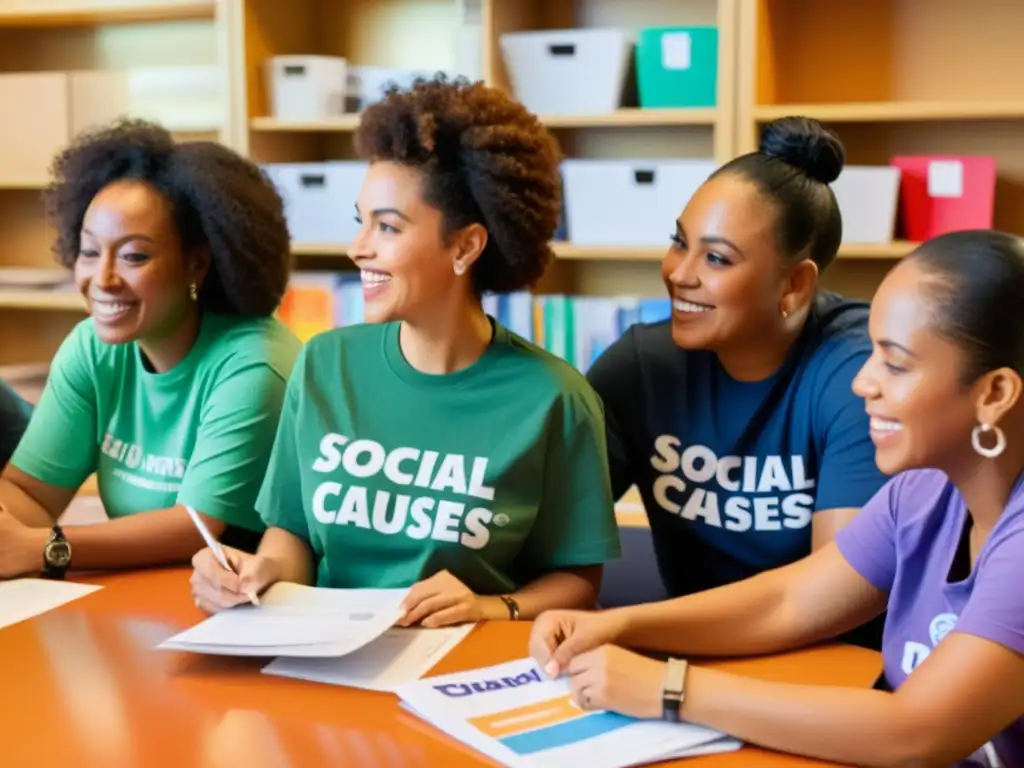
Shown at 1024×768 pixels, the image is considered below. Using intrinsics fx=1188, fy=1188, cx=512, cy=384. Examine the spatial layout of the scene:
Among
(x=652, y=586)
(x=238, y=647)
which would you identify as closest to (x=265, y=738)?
(x=238, y=647)

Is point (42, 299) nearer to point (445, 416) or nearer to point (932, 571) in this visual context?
point (445, 416)

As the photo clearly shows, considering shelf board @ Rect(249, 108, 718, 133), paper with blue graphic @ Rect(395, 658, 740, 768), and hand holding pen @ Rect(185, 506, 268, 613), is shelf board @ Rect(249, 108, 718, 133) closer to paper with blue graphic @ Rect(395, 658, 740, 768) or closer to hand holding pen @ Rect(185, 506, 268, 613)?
hand holding pen @ Rect(185, 506, 268, 613)

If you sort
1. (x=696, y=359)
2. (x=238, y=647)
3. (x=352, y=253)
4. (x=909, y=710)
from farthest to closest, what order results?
1. (x=696, y=359)
2. (x=352, y=253)
3. (x=238, y=647)
4. (x=909, y=710)

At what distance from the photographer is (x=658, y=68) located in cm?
302

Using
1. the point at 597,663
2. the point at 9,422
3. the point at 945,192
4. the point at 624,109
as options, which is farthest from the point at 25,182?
the point at 597,663

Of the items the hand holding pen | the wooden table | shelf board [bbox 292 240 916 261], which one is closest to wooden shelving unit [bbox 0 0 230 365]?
shelf board [bbox 292 240 916 261]

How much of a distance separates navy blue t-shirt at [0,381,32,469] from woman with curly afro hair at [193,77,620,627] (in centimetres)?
76

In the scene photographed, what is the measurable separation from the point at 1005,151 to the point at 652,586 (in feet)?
5.90

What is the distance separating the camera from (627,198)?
304cm

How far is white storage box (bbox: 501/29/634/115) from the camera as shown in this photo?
3025 millimetres

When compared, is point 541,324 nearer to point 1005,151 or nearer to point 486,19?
point 486,19

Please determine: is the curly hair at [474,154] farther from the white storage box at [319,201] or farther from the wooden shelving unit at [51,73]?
the wooden shelving unit at [51,73]

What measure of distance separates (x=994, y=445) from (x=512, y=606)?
64cm

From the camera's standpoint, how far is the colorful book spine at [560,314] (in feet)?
10.2
